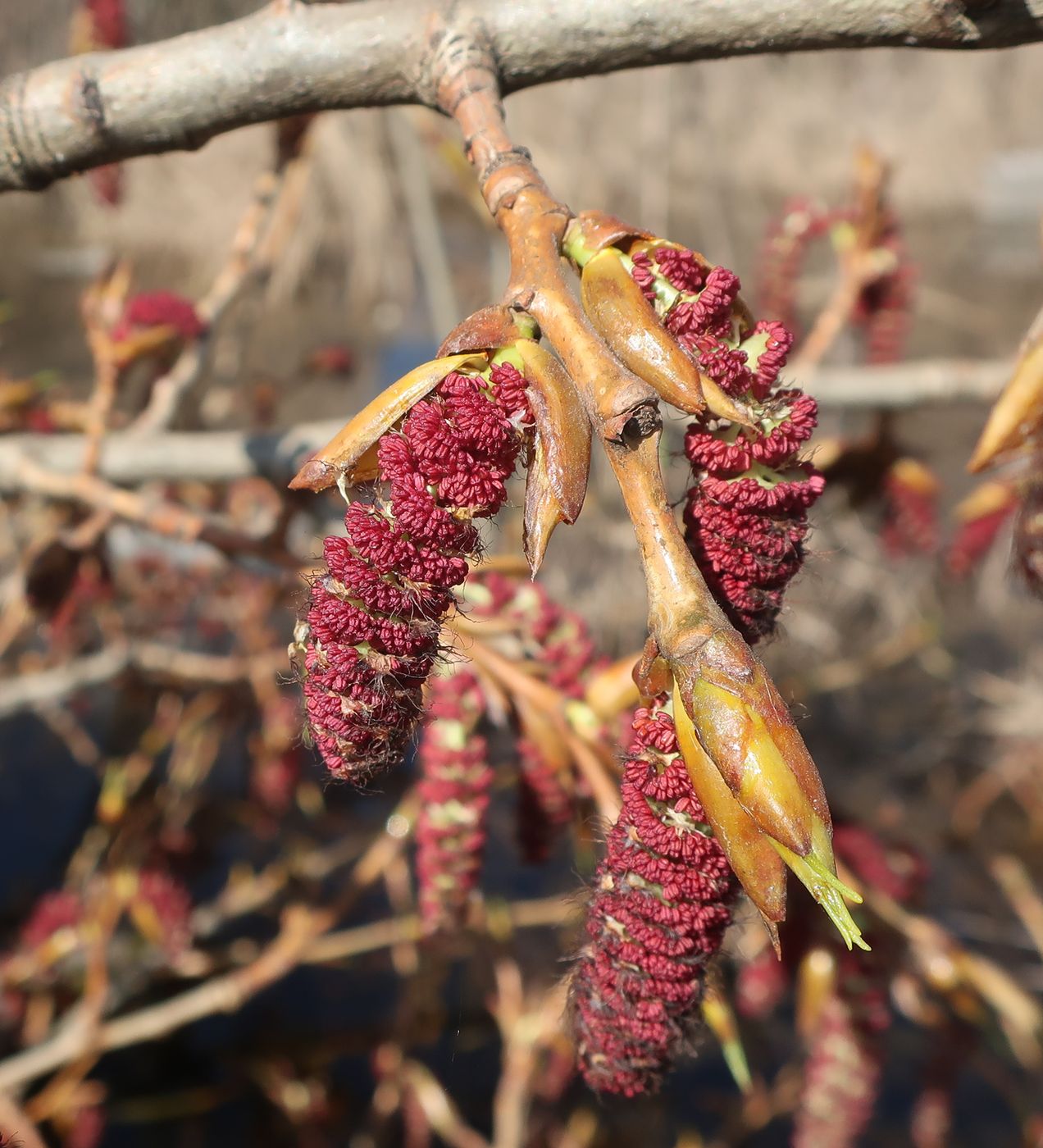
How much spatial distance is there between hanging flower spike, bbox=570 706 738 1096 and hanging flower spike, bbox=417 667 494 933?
29 cm

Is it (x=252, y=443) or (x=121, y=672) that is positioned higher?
(x=252, y=443)

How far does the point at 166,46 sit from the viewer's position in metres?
0.60

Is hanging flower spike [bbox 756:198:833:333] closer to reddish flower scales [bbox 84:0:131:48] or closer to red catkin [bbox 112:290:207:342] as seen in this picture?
red catkin [bbox 112:290:207:342]

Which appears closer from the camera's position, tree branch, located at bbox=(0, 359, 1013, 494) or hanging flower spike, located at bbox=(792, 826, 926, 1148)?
hanging flower spike, located at bbox=(792, 826, 926, 1148)

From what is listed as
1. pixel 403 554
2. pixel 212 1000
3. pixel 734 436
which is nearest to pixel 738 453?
pixel 734 436

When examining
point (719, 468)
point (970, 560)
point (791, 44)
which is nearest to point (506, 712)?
point (719, 468)

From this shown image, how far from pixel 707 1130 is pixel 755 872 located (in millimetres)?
1903

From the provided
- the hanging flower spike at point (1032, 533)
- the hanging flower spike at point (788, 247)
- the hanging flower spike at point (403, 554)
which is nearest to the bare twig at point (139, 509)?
the hanging flower spike at point (403, 554)

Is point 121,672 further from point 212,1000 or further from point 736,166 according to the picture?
point 736,166

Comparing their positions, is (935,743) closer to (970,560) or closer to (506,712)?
(970,560)

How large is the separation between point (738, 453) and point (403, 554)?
15 cm

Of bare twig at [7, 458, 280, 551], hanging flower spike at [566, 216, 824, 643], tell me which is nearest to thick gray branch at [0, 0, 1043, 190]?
hanging flower spike at [566, 216, 824, 643]

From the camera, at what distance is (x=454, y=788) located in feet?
2.63

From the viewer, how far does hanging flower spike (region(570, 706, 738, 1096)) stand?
445mm
